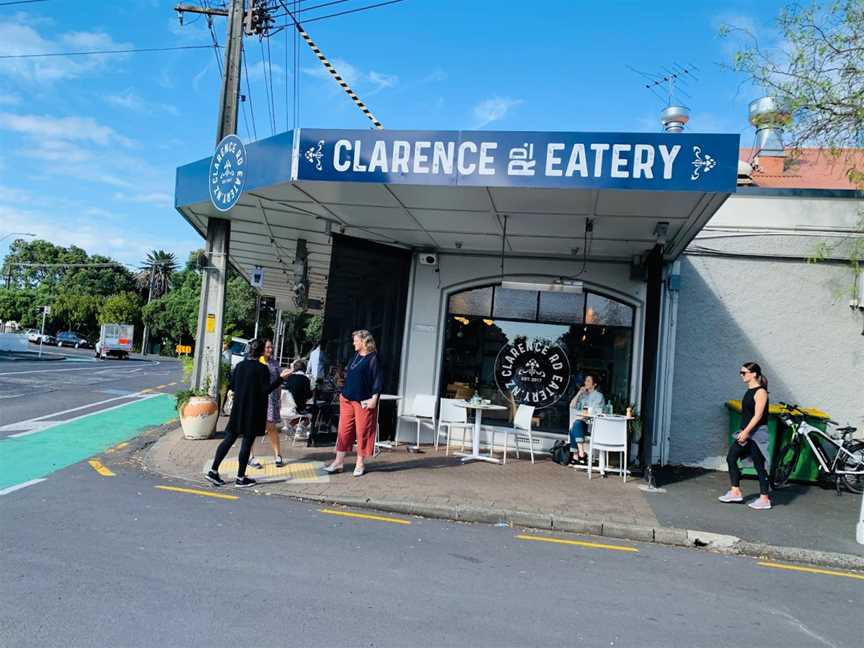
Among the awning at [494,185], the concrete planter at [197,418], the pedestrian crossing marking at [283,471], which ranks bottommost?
the pedestrian crossing marking at [283,471]

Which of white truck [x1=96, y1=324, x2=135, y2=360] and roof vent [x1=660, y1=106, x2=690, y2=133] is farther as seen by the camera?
white truck [x1=96, y1=324, x2=135, y2=360]

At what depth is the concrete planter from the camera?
33.6ft

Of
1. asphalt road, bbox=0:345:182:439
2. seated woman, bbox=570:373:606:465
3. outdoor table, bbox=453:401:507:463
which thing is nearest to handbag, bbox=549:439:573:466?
seated woman, bbox=570:373:606:465

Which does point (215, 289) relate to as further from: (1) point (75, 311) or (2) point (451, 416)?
(1) point (75, 311)

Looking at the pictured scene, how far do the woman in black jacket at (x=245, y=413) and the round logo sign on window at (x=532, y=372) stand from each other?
519cm

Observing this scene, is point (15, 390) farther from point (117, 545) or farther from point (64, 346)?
point (64, 346)

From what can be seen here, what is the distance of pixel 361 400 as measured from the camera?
8.30 metres

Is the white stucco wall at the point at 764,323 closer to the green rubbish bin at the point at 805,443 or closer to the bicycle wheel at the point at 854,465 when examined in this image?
the green rubbish bin at the point at 805,443

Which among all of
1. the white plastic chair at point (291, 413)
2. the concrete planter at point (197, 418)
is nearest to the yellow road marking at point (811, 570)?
the white plastic chair at point (291, 413)

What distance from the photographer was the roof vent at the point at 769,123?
9992 mm

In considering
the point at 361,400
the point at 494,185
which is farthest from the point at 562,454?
the point at 494,185

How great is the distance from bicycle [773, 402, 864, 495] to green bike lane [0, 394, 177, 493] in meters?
9.67

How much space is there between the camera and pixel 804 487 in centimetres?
→ 945

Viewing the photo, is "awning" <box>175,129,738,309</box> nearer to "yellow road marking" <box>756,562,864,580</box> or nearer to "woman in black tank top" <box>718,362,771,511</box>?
"woman in black tank top" <box>718,362,771,511</box>
